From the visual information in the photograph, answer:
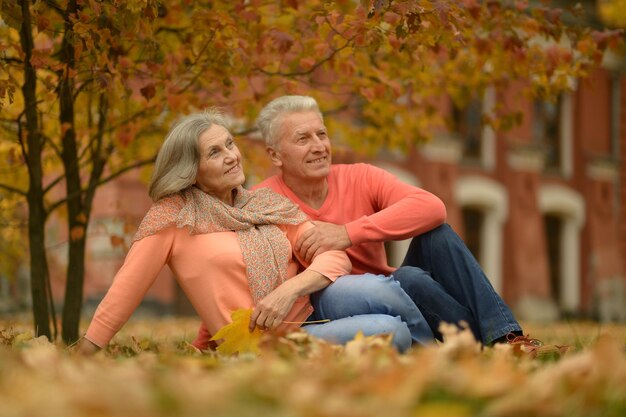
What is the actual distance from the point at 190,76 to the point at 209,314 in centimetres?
190

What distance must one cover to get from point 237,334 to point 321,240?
544 millimetres

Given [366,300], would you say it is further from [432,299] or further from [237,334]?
[237,334]

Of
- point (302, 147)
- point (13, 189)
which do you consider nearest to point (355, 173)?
point (302, 147)

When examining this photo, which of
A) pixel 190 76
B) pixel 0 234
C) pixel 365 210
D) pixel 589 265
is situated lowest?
pixel 589 265

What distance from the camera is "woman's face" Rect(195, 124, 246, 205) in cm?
422

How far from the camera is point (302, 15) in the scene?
5.77 metres

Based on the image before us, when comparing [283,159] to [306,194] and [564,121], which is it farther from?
[564,121]

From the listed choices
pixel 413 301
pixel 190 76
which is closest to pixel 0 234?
pixel 190 76

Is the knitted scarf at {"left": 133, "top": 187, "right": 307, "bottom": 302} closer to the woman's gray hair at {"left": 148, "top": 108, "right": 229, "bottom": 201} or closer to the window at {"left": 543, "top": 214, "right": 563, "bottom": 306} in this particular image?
the woman's gray hair at {"left": 148, "top": 108, "right": 229, "bottom": 201}

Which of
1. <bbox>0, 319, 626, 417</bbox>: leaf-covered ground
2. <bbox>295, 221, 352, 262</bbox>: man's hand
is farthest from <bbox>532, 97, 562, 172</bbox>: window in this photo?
<bbox>0, 319, 626, 417</bbox>: leaf-covered ground

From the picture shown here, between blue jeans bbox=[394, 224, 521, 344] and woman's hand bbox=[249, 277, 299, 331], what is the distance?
61 centimetres

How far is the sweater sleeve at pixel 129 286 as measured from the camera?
397 cm

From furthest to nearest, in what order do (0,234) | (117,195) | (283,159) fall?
(117,195) < (0,234) < (283,159)

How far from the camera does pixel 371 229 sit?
4.34 metres
